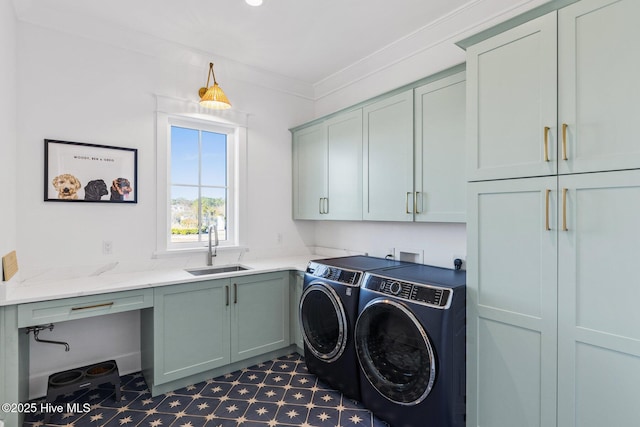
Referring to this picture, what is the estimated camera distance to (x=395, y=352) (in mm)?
2086

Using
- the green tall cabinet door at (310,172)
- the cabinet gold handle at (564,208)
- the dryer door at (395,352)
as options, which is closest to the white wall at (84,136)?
the green tall cabinet door at (310,172)

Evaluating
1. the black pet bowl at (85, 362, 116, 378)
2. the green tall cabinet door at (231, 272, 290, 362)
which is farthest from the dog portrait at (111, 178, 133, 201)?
the black pet bowl at (85, 362, 116, 378)

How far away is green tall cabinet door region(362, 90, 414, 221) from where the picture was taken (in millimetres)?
2553

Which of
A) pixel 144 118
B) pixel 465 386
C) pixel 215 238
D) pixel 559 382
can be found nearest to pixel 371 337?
pixel 465 386

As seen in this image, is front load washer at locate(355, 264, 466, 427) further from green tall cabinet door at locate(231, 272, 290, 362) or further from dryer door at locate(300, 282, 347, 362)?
green tall cabinet door at locate(231, 272, 290, 362)

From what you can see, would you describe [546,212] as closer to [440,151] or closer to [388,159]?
[440,151]

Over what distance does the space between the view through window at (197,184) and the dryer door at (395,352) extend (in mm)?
1828

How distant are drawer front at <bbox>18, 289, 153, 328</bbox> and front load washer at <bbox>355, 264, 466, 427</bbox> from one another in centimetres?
151

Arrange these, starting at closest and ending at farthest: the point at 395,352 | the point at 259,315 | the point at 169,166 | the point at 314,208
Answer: the point at 395,352, the point at 259,315, the point at 169,166, the point at 314,208

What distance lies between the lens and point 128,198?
9.21 ft

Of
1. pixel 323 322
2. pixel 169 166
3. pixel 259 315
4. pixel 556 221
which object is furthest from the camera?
pixel 169 166

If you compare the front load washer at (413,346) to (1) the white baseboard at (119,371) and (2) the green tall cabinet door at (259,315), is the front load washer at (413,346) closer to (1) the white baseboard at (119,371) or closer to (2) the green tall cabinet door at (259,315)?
(2) the green tall cabinet door at (259,315)

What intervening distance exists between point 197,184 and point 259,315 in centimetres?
135

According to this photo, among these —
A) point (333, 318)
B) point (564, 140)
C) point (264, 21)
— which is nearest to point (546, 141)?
point (564, 140)
